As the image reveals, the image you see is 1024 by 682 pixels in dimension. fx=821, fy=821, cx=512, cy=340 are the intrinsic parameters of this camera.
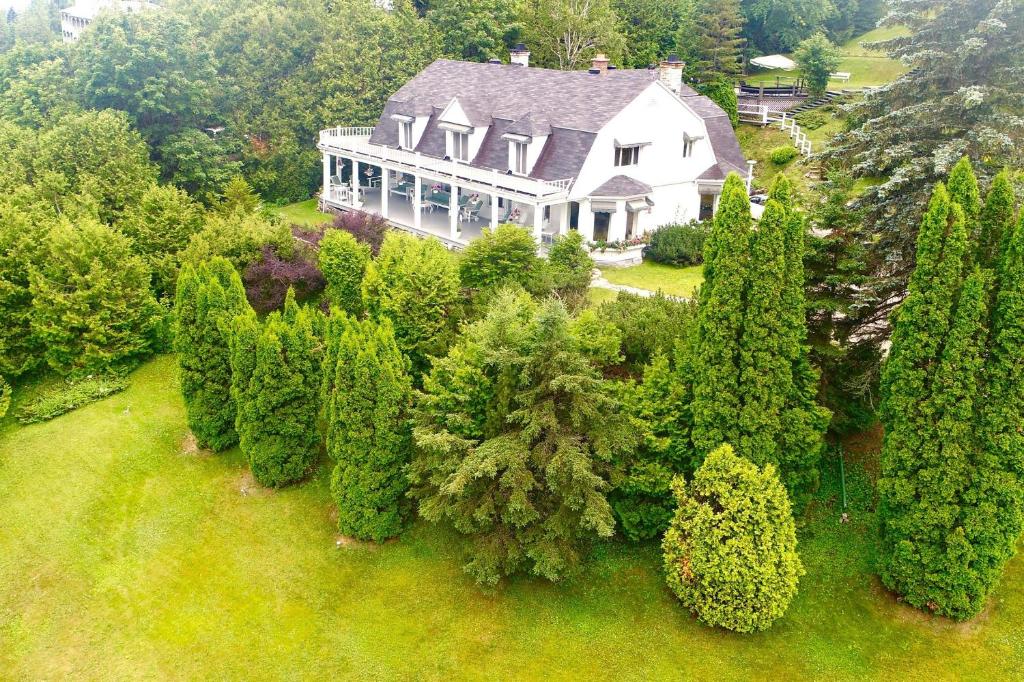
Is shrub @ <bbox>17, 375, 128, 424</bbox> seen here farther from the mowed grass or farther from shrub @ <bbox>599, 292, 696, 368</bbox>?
shrub @ <bbox>599, 292, 696, 368</bbox>

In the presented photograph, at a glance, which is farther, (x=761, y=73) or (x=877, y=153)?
(x=761, y=73)

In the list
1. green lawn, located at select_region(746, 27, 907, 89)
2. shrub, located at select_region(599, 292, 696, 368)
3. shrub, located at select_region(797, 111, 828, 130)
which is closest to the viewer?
shrub, located at select_region(599, 292, 696, 368)

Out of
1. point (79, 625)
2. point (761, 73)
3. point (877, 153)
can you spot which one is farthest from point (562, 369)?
point (761, 73)

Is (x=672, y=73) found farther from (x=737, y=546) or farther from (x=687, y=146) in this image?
(x=737, y=546)

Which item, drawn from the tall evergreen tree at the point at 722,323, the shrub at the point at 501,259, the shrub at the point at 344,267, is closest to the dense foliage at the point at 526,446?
the tall evergreen tree at the point at 722,323

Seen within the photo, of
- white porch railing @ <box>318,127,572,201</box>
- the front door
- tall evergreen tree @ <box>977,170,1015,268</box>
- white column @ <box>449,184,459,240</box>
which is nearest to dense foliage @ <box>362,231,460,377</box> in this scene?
white porch railing @ <box>318,127,572,201</box>

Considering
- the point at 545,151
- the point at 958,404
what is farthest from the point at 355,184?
the point at 958,404

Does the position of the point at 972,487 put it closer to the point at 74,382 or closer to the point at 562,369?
the point at 562,369
